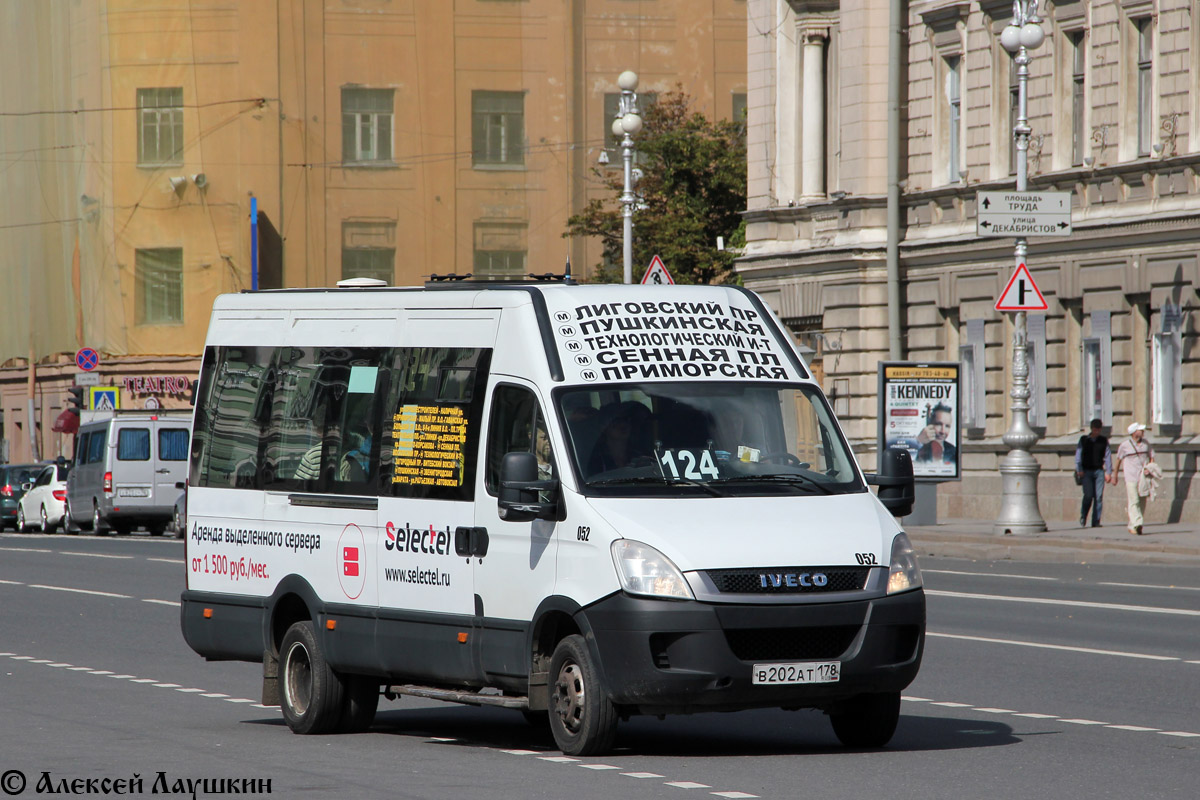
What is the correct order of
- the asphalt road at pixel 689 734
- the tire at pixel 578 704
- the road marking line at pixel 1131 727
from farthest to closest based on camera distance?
the road marking line at pixel 1131 727, the tire at pixel 578 704, the asphalt road at pixel 689 734

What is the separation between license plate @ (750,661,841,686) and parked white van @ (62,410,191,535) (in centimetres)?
3120

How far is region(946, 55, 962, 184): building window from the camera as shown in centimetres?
3934

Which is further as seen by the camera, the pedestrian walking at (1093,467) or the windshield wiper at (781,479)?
the pedestrian walking at (1093,467)

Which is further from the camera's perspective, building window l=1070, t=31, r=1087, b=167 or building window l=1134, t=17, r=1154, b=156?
building window l=1070, t=31, r=1087, b=167

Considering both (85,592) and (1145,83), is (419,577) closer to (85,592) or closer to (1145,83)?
(85,592)

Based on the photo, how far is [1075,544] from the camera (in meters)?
28.0

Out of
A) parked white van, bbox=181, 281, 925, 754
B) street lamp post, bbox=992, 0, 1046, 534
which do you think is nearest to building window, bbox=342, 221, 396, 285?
street lamp post, bbox=992, 0, 1046, 534

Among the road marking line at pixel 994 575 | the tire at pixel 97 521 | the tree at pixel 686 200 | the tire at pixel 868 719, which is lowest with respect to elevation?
the tire at pixel 97 521

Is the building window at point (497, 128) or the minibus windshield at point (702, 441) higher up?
the building window at point (497, 128)

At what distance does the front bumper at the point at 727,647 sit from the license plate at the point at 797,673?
0.08 ft

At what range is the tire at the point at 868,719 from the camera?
35.0 feet

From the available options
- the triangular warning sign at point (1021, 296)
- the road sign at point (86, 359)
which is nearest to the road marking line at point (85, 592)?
the triangular warning sign at point (1021, 296)

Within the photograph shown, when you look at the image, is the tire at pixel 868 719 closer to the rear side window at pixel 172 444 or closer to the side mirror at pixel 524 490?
the side mirror at pixel 524 490

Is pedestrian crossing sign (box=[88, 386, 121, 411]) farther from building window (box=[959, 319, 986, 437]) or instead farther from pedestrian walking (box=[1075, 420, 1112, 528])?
pedestrian walking (box=[1075, 420, 1112, 528])
